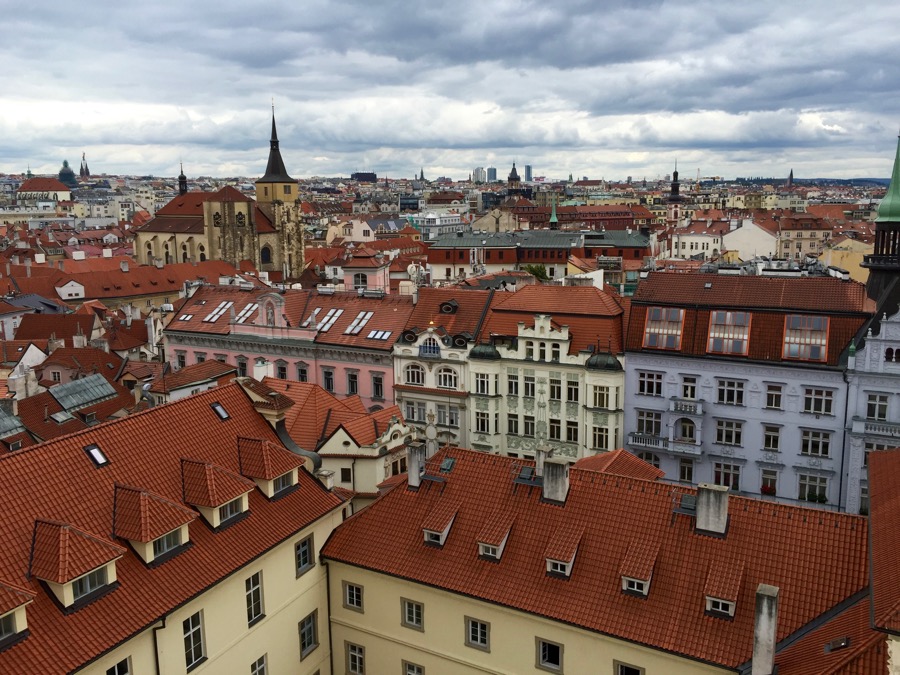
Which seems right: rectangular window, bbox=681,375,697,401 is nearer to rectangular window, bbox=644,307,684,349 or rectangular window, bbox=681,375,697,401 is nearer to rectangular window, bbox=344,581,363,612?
rectangular window, bbox=644,307,684,349

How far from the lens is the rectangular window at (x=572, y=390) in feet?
159

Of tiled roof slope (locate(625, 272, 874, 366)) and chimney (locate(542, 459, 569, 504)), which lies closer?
chimney (locate(542, 459, 569, 504))

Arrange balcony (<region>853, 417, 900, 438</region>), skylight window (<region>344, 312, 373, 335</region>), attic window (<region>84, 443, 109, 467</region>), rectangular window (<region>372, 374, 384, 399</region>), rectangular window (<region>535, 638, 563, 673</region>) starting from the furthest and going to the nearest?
skylight window (<region>344, 312, 373, 335</region>) < rectangular window (<region>372, 374, 384, 399</region>) < balcony (<region>853, 417, 900, 438</region>) < rectangular window (<region>535, 638, 563, 673</region>) < attic window (<region>84, 443, 109, 467</region>)

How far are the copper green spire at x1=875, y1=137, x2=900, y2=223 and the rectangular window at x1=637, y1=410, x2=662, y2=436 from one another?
17845 mm

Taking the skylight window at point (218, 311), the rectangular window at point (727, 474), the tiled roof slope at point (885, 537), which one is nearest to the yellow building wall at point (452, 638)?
the tiled roof slope at point (885, 537)

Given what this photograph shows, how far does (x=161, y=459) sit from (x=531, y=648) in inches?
571

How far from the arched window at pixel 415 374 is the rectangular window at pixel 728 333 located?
19.1 meters

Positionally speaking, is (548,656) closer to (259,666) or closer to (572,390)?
(259,666)

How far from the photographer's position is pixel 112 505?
24453 mm

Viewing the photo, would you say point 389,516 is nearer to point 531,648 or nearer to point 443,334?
point 531,648

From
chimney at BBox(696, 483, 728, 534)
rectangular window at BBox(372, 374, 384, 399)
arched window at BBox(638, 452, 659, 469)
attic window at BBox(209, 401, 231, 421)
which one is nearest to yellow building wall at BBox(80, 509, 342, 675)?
attic window at BBox(209, 401, 231, 421)

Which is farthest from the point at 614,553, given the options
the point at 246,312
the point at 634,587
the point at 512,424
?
the point at 246,312

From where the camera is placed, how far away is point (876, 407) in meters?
41.1

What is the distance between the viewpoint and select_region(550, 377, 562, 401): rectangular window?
48.8 metres
